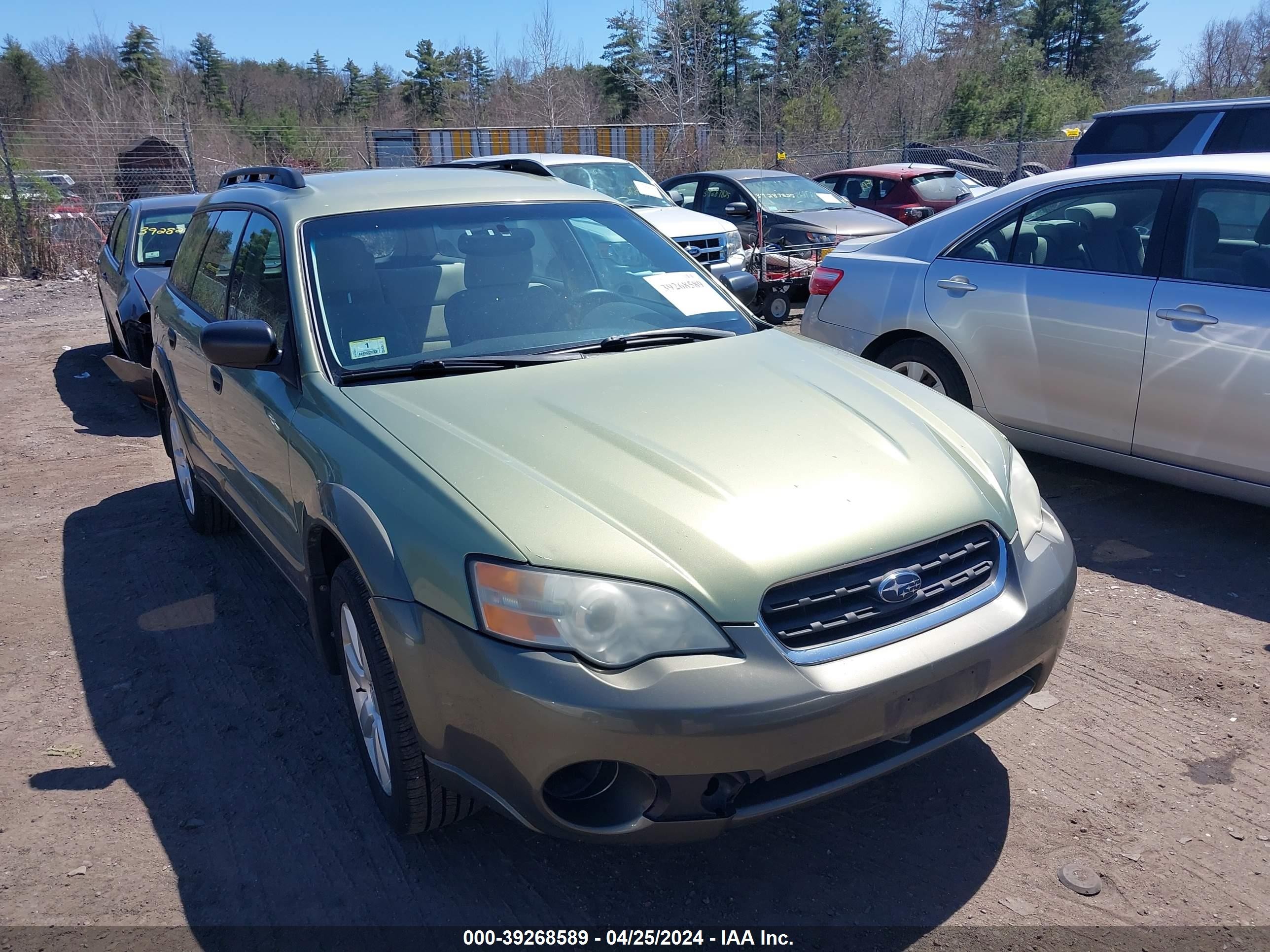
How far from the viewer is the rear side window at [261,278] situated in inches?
132

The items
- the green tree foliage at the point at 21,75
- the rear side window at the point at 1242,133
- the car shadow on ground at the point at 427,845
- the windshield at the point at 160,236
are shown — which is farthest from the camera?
the green tree foliage at the point at 21,75

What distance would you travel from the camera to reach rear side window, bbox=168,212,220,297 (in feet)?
15.2

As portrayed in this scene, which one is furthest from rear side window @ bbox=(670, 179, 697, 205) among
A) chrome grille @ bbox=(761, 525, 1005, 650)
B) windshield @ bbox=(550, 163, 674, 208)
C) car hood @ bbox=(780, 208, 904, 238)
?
chrome grille @ bbox=(761, 525, 1005, 650)

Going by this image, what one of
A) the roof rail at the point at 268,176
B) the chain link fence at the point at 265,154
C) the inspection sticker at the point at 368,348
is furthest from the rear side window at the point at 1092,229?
the chain link fence at the point at 265,154

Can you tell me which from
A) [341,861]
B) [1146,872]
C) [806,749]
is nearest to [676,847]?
[806,749]

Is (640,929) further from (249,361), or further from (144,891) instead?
(249,361)

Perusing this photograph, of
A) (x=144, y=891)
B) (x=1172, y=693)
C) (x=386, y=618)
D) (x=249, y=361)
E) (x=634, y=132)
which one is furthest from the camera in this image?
(x=634, y=132)

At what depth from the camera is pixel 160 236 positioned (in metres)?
8.77

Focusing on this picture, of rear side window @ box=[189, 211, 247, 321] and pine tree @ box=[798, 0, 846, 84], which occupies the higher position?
pine tree @ box=[798, 0, 846, 84]

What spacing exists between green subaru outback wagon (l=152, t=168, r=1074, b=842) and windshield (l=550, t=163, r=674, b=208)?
7.83 m

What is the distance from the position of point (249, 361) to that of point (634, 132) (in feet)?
101

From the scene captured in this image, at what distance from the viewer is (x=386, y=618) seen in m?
2.39

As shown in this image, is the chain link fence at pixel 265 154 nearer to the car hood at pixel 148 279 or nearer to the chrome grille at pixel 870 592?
the car hood at pixel 148 279

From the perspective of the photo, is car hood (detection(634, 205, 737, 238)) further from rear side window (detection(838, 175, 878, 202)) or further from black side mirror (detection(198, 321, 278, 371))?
black side mirror (detection(198, 321, 278, 371))
